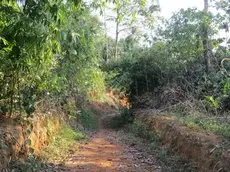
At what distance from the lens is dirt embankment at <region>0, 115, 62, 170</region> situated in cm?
708

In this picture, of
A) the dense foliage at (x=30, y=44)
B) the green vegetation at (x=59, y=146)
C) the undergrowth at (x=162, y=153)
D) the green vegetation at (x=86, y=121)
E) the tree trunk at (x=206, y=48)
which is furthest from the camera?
the green vegetation at (x=86, y=121)

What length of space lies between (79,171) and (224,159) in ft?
11.4

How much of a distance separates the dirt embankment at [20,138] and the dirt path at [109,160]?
931 mm

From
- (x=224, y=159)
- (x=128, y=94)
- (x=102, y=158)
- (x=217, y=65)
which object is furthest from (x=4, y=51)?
(x=128, y=94)

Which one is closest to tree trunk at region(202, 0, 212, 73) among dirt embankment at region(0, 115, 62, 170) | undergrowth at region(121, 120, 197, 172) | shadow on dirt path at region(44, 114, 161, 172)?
undergrowth at region(121, 120, 197, 172)

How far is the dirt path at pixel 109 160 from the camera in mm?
8594

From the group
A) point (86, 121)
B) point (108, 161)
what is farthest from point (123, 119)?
point (108, 161)

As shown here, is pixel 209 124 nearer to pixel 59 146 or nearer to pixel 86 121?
pixel 59 146

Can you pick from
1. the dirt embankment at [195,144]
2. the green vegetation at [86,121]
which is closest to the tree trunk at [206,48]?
the dirt embankment at [195,144]

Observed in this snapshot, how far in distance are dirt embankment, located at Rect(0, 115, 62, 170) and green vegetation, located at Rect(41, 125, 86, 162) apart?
0.77 feet

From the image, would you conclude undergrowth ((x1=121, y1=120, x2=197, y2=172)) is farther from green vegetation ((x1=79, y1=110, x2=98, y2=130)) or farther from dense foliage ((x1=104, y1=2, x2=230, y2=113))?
green vegetation ((x1=79, y1=110, x2=98, y2=130))

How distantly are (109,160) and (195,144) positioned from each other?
8.32 feet

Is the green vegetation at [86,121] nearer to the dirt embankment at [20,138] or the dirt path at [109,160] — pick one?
the dirt path at [109,160]

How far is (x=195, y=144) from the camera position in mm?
8539
